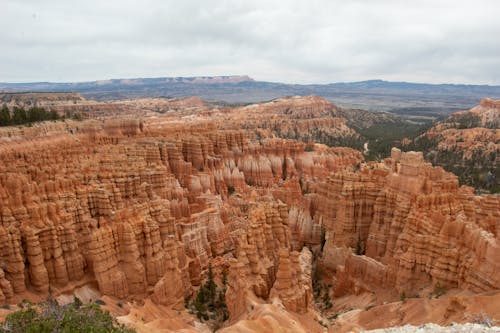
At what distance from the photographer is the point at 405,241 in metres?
22.0

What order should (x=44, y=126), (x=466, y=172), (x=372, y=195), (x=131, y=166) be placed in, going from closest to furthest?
1. (x=372, y=195)
2. (x=131, y=166)
3. (x=44, y=126)
4. (x=466, y=172)

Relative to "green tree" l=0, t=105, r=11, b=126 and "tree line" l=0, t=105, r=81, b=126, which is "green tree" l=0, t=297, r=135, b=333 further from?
"tree line" l=0, t=105, r=81, b=126

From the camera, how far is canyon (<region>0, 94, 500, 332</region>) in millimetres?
17672

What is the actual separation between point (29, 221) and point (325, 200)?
2009cm

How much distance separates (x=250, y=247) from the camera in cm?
2094

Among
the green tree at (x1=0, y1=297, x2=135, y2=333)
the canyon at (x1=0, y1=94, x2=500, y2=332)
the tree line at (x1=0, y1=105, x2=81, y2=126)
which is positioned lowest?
the canyon at (x1=0, y1=94, x2=500, y2=332)

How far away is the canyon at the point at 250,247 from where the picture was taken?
58.0ft

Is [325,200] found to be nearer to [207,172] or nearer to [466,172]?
[207,172]

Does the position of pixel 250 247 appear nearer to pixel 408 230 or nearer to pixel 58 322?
pixel 408 230

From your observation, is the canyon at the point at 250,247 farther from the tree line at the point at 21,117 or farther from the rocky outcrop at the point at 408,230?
the tree line at the point at 21,117

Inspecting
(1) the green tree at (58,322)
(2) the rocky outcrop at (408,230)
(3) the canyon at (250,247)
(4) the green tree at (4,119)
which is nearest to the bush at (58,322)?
(1) the green tree at (58,322)

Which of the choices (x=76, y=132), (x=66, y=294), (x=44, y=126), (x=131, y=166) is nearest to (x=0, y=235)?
(x=66, y=294)

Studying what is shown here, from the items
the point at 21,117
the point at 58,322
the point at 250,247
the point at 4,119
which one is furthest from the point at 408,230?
the point at 21,117

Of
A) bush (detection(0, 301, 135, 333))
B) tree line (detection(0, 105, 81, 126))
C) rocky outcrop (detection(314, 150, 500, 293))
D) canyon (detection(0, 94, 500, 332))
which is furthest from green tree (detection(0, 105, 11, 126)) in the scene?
bush (detection(0, 301, 135, 333))
